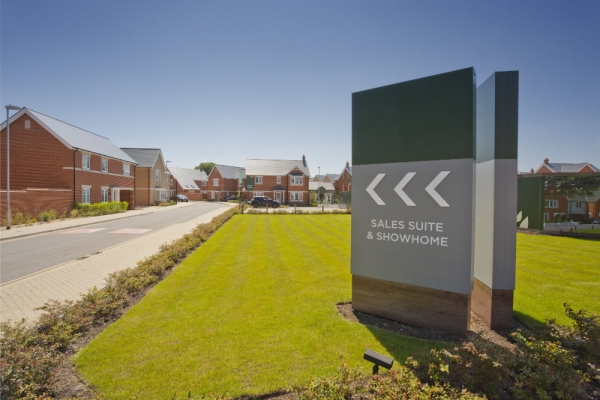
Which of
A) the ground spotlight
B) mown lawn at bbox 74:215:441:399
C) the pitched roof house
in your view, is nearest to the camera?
the ground spotlight

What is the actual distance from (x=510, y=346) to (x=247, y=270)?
6.72 m

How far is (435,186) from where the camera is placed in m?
5.27

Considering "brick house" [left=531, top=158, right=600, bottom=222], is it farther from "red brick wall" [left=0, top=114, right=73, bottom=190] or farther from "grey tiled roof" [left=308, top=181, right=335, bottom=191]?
"grey tiled roof" [left=308, top=181, right=335, bottom=191]

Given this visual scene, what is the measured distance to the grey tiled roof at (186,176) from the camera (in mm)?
67500

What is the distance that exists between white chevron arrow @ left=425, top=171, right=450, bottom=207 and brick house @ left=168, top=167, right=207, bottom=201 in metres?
67.6

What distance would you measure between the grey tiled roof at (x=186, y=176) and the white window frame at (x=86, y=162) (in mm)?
36559

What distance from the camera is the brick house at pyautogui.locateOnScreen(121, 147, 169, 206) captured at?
45156 millimetres

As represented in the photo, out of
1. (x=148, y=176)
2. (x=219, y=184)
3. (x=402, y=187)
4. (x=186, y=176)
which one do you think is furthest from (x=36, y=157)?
(x=186, y=176)

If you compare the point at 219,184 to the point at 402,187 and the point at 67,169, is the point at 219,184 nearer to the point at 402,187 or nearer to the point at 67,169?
the point at 67,169

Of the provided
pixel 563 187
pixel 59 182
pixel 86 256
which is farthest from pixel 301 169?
pixel 86 256

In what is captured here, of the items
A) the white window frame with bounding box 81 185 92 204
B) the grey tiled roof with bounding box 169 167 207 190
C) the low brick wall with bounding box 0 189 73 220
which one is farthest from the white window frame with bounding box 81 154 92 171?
the grey tiled roof with bounding box 169 167 207 190

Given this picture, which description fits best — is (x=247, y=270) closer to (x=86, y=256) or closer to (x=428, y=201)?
(x=428, y=201)

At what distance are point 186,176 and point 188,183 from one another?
3055 millimetres

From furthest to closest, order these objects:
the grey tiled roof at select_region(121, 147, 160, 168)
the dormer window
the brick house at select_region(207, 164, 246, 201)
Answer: the brick house at select_region(207, 164, 246, 201) → the grey tiled roof at select_region(121, 147, 160, 168) → the dormer window
